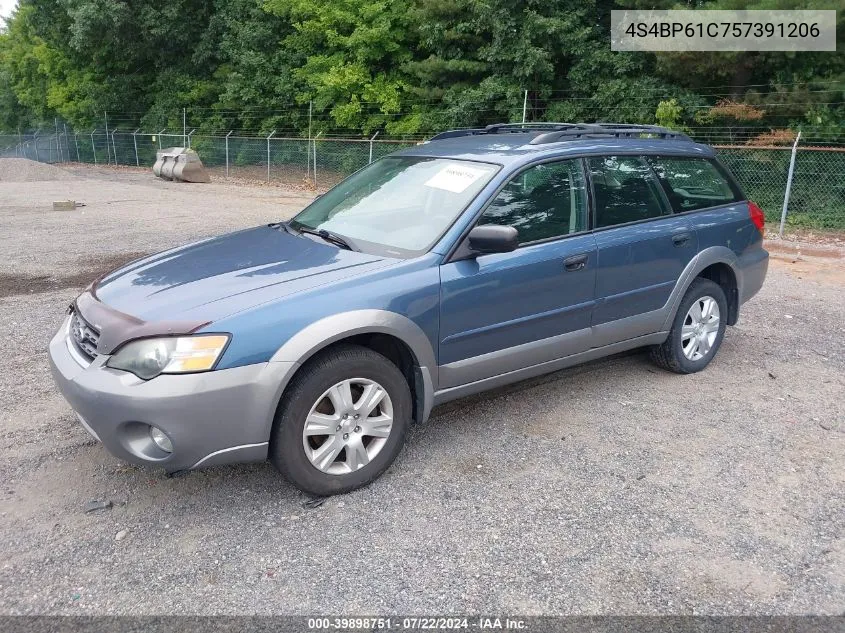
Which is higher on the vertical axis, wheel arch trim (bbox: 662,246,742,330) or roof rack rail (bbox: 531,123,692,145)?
roof rack rail (bbox: 531,123,692,145)

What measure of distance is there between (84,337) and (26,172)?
26583 millimetres

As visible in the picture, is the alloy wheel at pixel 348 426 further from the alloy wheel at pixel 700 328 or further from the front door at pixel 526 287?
the alloy wheel at pixel 700 328

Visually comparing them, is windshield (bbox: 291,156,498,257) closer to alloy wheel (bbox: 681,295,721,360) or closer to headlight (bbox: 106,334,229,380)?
headlight (bbox: 106,334,229,380)

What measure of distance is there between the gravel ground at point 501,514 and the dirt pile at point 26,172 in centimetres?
2367

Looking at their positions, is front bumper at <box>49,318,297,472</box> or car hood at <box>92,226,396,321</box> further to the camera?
car hood at <box>92,226,396,321</box>

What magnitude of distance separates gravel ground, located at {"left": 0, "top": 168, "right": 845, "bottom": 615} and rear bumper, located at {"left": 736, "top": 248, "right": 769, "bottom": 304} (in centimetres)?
62

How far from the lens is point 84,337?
3305mm

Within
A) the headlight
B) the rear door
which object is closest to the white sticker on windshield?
the rear door

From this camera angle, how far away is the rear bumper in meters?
5.18

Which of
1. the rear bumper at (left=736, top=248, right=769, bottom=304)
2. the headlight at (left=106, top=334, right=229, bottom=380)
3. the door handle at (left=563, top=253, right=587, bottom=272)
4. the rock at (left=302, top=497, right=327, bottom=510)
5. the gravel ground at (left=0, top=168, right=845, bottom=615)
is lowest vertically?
the gravel ground at (left=0, top=168, right=845, bottom=615)

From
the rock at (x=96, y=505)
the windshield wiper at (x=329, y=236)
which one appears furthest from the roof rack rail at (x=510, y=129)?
the rock at (x=96, y=505)

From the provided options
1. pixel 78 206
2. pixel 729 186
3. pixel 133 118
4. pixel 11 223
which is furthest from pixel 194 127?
pixel 729 186

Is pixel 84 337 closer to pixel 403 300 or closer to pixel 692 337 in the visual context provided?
pixel 403 300

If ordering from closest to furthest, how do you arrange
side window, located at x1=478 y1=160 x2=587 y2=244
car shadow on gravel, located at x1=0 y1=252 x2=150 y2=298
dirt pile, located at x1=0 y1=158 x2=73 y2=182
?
side window, located at x1=478 y1=160 x2=587 y2=244, car shadow on gravel, located at x1=0 y1=252 x2=150 y2=298, dirt pile, located at x1=0 y1=158 x2=73 y2=182
